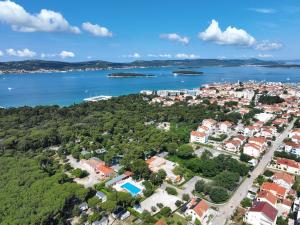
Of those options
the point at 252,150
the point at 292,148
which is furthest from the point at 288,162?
the point at 292,148

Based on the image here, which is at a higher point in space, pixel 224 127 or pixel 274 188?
pixel 274 188

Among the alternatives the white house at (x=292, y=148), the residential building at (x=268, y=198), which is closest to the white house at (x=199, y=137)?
the white house at (x=292, y=148)

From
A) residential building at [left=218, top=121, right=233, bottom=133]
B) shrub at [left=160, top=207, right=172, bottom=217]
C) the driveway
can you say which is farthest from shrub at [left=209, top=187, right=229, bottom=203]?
residential building at [left=218, top=121, right=233, bottom=133]

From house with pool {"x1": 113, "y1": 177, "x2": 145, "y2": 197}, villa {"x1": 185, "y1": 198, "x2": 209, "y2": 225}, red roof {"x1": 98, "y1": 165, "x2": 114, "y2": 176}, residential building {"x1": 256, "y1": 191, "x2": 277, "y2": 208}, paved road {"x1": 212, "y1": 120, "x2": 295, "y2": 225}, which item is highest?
residential building {"x1": 256, "y1": 191, "x2": 277, "y2": 208}

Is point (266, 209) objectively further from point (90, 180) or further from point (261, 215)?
point (90, 180)

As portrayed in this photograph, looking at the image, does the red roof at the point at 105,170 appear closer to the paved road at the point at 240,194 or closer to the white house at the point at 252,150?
the paved road at the point at 240,194

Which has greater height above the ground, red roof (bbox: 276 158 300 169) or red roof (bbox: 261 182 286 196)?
red roof (bbox: 261 182 286 196)

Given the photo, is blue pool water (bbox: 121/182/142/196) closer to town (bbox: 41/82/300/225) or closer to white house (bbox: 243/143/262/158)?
town (bbox: 41/82/300/225)
